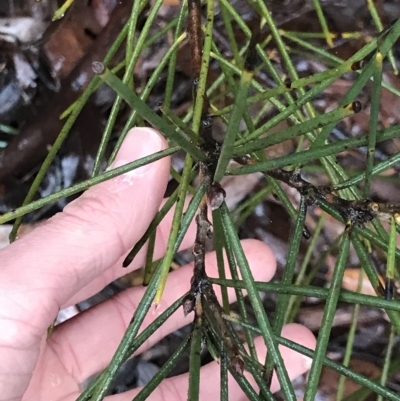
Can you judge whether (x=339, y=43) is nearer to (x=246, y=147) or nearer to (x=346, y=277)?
(x=346, y=277)

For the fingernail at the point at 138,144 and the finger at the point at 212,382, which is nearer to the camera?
the fingernail at the point at 138,144

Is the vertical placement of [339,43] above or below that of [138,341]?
above

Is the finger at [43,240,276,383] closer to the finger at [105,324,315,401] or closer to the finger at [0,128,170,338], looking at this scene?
the finger at [105,324,315,401]

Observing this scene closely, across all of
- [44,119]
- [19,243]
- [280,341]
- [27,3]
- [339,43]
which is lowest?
[280,341]

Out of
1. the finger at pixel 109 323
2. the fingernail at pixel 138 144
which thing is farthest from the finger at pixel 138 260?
the fingernail at pixel 138 144

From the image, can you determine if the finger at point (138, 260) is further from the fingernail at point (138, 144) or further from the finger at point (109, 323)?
the fingernail at point (138, 144)

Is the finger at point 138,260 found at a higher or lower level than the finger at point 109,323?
higher

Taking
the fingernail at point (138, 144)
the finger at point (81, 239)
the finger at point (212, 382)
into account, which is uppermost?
the fingernail at point (138, 144)

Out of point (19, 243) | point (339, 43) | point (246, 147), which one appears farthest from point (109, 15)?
point (246, 147)
